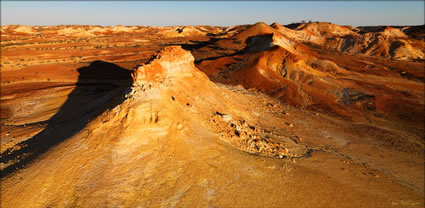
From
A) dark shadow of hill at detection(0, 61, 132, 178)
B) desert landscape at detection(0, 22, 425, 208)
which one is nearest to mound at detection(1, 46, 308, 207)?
desert landscape at detection(0, 22, 425, 208)

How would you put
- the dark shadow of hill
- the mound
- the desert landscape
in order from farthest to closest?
the dark shadow of hill, the desert landscape, the mound

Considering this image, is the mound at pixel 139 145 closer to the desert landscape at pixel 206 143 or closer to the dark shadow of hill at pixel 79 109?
the desert landscape at pixel 206 143

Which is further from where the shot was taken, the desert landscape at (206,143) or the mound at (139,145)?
the desert landscape at (206,143)

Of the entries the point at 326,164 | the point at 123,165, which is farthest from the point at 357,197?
A: the point at 123,165

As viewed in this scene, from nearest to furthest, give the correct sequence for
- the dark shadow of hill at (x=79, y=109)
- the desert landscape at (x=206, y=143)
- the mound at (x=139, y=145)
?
the mound at (x=139, y=145) < the desert landscape at (x=206, y=143) < the dark shadow of hill at (x=79, y=109)

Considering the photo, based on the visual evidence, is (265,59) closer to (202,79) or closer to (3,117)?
(202,79)

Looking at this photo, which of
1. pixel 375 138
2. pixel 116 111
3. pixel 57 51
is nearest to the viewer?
pixel 116 111

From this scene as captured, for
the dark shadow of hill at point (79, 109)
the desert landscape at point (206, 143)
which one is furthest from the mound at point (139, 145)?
the dark shadow of hill at point (79, 109)

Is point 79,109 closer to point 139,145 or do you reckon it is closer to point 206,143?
point 139,145

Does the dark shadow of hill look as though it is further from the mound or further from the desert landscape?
the mound
